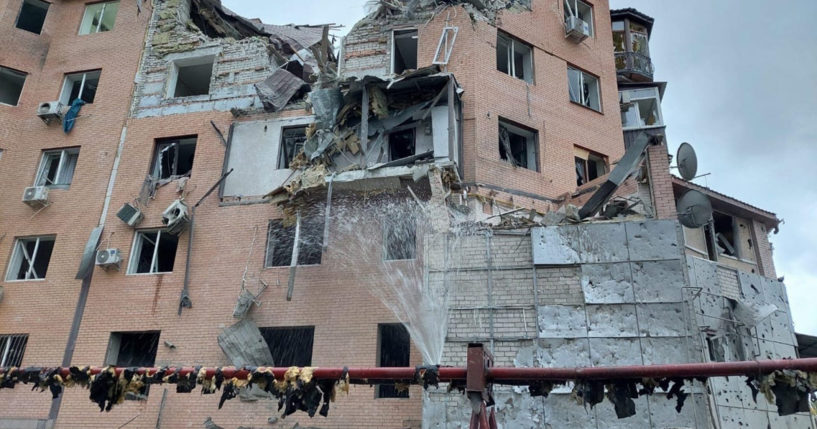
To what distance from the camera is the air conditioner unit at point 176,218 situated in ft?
52.0

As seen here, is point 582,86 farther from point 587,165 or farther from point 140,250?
point 140,250

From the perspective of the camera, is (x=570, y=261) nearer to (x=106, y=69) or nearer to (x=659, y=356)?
(x=659, y=356)

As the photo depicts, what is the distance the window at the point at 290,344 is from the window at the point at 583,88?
1028 centimetres

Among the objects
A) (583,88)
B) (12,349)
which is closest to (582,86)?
(583,88)

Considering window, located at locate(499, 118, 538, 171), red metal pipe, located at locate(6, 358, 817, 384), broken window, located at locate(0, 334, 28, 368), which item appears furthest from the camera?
window, located at locate(499, 118, 538, 171)

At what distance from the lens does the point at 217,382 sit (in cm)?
673

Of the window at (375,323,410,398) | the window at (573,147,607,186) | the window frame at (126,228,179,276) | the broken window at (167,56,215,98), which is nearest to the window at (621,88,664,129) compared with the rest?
the window at (573,147,607,186)

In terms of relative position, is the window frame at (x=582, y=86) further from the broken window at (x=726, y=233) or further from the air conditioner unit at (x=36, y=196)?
the air conditioner unit at (x=36, y=196)

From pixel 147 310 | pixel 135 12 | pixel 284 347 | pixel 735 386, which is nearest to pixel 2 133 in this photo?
pixel 135 12

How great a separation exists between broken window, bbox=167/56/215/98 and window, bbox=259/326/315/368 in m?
8.55

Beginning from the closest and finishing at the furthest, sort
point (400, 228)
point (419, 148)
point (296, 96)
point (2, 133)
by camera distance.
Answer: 1. point (400, 228)
2. point (419, 148)
3. point (296, 96)
4. point (2, 133)

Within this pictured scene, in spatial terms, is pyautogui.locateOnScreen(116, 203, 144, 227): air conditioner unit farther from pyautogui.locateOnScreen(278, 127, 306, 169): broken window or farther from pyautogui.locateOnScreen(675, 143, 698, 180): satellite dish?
pyautogui.locateOnScreen(675, 143, 698, 180): satellite dish

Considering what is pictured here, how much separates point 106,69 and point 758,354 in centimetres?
1961

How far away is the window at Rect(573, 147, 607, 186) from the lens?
17.6 m
